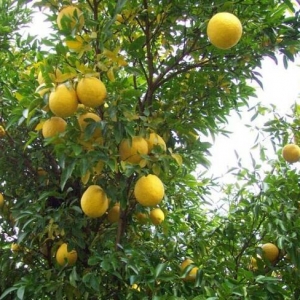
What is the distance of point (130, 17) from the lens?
Result: 6.33ft

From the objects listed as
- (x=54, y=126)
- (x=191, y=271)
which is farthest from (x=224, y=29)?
(x=191, y=271)

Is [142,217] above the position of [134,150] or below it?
below

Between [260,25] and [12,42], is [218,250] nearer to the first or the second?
[260,25]

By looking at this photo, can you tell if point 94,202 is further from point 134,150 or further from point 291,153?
point 291,153

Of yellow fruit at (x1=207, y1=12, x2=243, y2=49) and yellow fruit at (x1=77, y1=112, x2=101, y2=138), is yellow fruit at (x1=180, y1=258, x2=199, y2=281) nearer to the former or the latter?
yellow fruit at (x1=77, y1=112, x2=101, y2=138)

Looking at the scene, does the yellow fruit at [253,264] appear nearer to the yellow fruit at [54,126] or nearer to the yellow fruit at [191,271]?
the yellow fruit at [191,271]

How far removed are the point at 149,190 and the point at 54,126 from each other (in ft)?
1.40

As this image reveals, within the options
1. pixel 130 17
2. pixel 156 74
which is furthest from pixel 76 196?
pixel 130 17

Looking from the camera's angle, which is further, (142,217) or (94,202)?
(142,217)

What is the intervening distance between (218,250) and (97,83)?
1.08m

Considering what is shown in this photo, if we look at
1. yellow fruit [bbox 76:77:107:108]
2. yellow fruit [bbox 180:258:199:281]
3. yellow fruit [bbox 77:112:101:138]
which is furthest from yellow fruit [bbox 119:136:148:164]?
yellow fruit [bbox 180:258:199:281]

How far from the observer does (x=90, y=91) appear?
5.36 feet

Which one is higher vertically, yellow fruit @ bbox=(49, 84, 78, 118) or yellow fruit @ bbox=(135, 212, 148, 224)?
yellow fruit @ bbox=(49, 84, 78, 118)

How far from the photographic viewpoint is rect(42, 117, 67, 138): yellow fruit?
1791 mm
